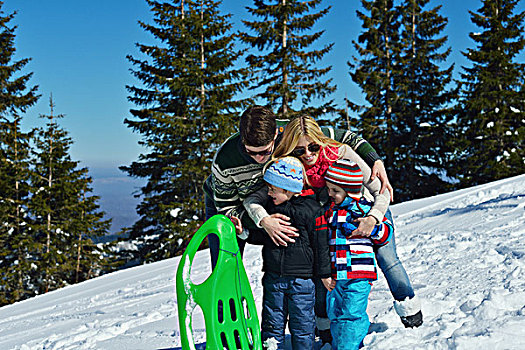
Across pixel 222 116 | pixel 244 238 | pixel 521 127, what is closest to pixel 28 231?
pixel 222 116

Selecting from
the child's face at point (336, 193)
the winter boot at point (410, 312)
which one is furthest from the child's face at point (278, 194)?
the winter boot at point (410, 312)

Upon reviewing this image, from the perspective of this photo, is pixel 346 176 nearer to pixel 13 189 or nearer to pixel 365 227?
pixel 365 227

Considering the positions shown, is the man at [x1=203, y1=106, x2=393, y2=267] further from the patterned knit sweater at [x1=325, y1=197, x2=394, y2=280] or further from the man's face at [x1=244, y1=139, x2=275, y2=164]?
the patterned knit sweater at [x1=325, y1=197, x2=394, y2=280]

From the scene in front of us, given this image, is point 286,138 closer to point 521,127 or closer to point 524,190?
point 524,190

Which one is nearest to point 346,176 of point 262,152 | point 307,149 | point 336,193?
point 336,193

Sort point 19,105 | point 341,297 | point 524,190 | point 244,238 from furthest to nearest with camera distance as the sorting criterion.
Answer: point 19,105 < point 524,190 < point 244,238 < point 341,297

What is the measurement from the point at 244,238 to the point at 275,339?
0.60 metres

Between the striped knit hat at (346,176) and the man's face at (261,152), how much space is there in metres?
0.36

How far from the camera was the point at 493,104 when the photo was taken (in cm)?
1867

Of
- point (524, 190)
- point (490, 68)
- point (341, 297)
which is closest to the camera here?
point (341, 297)

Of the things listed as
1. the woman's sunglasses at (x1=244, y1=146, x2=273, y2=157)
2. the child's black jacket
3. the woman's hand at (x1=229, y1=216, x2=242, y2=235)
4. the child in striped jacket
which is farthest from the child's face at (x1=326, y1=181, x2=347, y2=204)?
the woman's hand at (x1=229, y1=216, x2=242, y2=235)

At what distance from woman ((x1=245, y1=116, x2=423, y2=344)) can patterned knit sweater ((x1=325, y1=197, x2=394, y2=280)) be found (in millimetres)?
66

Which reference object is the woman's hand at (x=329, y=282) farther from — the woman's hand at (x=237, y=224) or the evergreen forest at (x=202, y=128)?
the evergreen forest at (x=202, y=128)

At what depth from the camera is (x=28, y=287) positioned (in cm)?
1653
